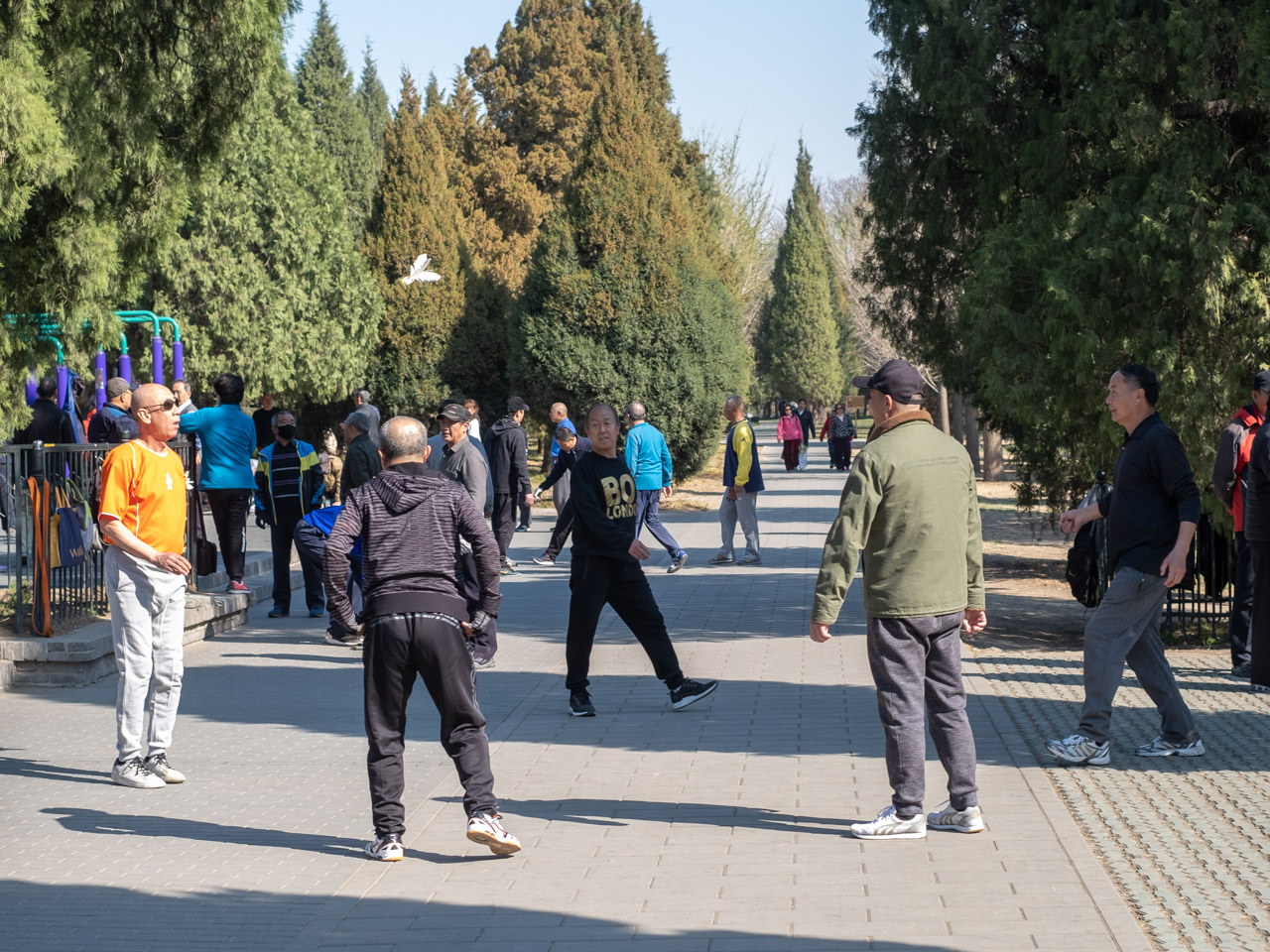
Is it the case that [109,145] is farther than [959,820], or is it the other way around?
[109,145]

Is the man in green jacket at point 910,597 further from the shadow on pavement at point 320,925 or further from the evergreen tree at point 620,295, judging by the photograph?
the evergreen tree at point 620,295

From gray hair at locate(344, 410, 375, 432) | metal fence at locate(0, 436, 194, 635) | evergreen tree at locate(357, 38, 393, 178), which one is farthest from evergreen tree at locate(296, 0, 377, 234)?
metal fence at locate(0, 436, 194, 635)

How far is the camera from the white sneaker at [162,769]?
682 cm

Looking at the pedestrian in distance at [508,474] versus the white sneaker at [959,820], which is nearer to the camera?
the white sneaker at [959,820]

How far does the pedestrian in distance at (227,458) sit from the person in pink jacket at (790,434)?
85.2 ft

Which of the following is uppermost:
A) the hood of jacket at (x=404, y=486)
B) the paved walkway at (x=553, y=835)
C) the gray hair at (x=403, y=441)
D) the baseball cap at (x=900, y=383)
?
the baseball cap at (x=900, y=383)

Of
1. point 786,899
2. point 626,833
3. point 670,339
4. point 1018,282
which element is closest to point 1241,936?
point 786,899

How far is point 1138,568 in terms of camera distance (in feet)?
22.4

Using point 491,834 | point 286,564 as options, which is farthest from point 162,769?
point 286,564

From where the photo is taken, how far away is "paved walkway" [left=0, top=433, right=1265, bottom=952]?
4.73 meters

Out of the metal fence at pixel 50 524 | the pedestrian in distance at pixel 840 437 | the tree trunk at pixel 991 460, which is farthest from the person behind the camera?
the pedestrian in distance at pixel 840 437

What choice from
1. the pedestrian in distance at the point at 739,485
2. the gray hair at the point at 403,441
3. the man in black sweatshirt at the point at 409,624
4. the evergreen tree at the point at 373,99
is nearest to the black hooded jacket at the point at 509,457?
the pedestrian in distance at the point at 739,485

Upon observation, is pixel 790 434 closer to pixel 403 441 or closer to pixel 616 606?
pixel 616 606

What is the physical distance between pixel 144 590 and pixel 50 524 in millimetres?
3166
